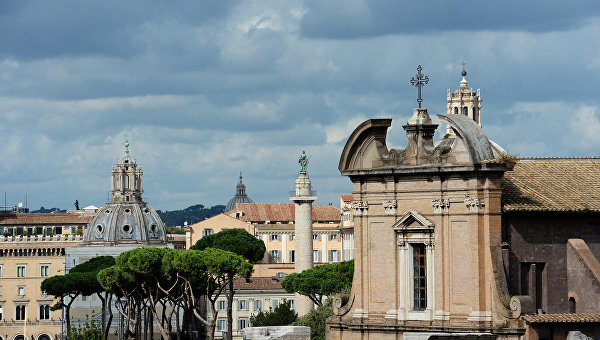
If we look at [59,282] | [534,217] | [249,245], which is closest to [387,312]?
[534,217]

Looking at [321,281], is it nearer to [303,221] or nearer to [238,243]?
[303,221]

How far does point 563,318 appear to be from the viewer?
41781 millimetres

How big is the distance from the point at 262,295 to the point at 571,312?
249ft

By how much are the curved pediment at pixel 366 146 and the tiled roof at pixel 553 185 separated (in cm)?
390

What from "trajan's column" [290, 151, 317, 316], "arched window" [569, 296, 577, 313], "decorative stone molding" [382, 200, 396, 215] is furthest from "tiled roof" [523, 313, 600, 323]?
"trajan's column" [290, 151, 317, 316]

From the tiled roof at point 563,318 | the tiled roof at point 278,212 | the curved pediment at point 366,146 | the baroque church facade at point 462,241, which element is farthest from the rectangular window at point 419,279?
the tiled roof at point 278,212

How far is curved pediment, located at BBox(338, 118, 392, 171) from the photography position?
44.9 m

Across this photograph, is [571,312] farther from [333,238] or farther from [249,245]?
[333,238]

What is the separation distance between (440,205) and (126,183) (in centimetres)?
10118

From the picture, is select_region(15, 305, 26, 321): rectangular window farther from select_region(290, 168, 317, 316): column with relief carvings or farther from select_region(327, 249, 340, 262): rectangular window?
select_region(290, 168, 317, 316): column with relief carvings

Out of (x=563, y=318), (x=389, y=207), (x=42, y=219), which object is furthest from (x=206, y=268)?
(x=42, y=219)

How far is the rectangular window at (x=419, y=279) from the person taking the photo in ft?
143

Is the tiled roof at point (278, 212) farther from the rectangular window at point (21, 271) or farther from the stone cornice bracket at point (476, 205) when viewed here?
the stone cornice bracket at point (476, 205)

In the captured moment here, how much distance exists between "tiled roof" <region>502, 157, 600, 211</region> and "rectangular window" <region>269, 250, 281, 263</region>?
3947 inches
